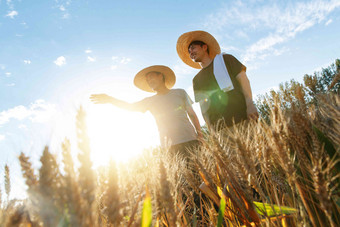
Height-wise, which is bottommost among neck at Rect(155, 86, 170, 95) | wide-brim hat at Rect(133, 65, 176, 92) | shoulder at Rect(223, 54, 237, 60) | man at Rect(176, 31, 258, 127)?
man at Rect(176, 31, 258, 127)

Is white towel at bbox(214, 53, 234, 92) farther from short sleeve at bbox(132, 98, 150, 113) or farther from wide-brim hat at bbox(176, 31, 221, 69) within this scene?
short sleeve at bbox(132, 98, 150, 113)

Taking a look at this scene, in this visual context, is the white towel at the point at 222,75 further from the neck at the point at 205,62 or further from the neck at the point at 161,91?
the neck at the point at 161,91

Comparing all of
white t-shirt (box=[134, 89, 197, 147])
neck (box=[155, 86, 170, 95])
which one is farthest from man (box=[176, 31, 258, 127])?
neck (box=[155, 86, 170, 95])

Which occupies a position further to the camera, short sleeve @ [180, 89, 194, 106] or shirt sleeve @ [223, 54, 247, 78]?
short sleeve @ [180, 89, 194, 106]

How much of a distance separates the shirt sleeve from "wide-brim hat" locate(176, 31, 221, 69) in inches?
49.0

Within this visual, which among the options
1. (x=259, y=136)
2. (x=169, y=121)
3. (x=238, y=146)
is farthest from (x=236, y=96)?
(x=238, y=146)

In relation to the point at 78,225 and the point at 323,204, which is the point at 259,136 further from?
the point at 78,225

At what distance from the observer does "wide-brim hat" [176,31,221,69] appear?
3.87 metres

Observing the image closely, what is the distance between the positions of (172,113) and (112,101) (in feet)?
4.13

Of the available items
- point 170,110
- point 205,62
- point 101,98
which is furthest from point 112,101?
point 205,62

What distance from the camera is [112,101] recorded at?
4.02m

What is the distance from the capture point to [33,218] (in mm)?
625

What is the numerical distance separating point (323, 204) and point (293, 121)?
1.42 feet

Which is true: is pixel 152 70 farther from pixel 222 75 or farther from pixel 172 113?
pixel 222 75
